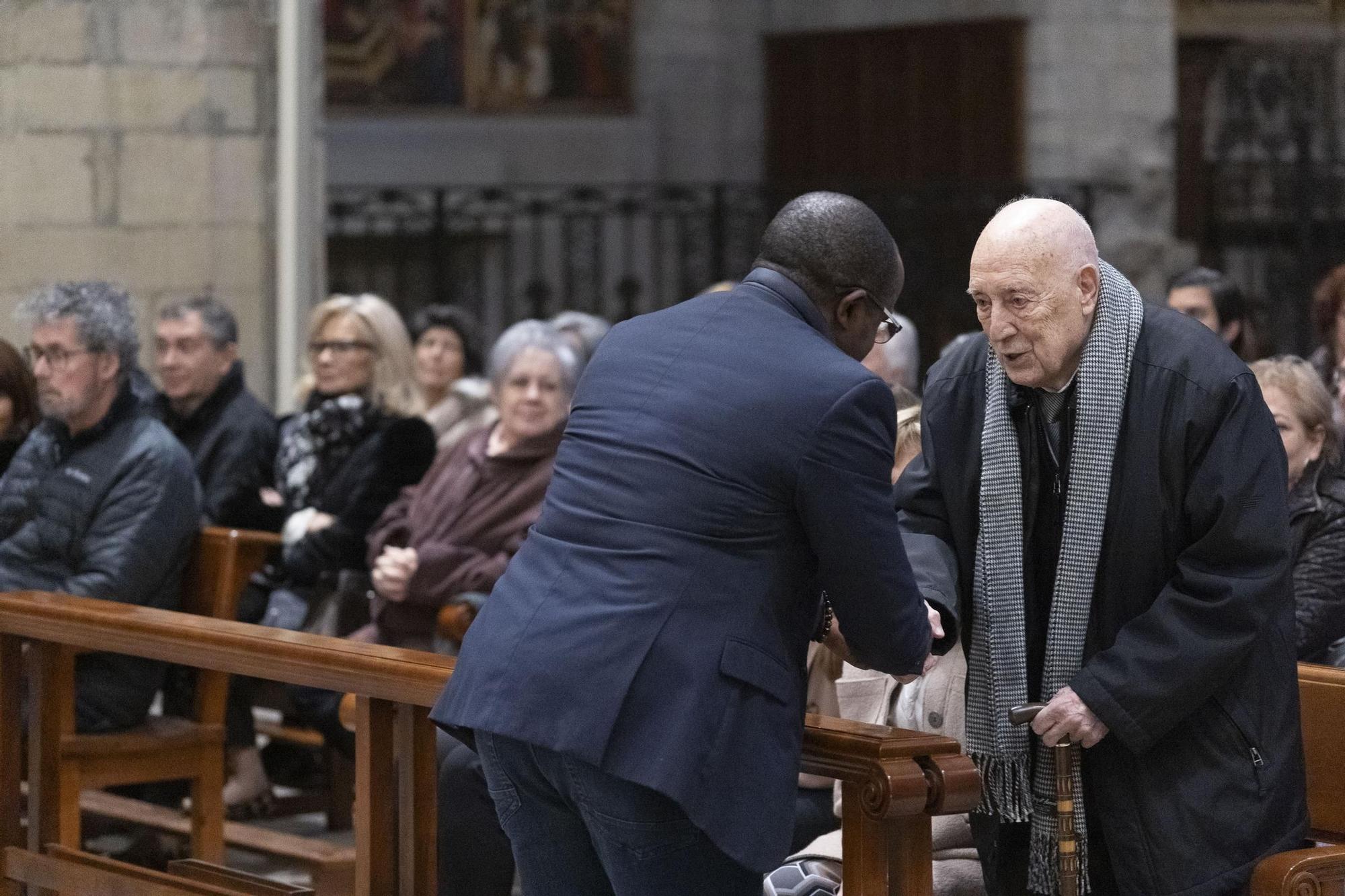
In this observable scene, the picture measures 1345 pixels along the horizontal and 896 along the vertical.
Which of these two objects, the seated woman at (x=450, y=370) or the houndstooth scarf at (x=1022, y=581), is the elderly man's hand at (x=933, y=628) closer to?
the houndstooth scarf at (x=1022, y=581)

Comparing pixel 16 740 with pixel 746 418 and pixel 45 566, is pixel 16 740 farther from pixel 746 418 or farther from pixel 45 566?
pixel 746 418

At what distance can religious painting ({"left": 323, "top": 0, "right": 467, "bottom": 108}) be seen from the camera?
13.7 metres

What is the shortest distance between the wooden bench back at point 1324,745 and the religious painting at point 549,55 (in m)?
11.4

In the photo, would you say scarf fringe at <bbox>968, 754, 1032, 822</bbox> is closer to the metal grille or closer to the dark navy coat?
the dark navy coat

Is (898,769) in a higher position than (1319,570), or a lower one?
lower

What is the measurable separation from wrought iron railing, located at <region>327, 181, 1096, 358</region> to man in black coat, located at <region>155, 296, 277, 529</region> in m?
5.11

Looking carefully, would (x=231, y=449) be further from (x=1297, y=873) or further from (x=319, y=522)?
(x=1297, y=873)

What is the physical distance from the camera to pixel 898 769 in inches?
117

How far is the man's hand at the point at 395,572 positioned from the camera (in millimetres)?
5625

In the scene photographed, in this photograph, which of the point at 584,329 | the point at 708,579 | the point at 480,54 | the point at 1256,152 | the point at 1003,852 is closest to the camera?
the point at 708,579

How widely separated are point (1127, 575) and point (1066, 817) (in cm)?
39

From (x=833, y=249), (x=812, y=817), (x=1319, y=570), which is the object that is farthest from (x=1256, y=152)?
(x=833, y=249)

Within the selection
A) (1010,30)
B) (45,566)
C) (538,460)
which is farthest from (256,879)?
(1010,30)

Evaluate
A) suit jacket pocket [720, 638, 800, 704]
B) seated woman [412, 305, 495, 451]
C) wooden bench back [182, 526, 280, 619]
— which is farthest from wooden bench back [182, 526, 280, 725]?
suit jacket pocket [720, 638, 800, 704]
